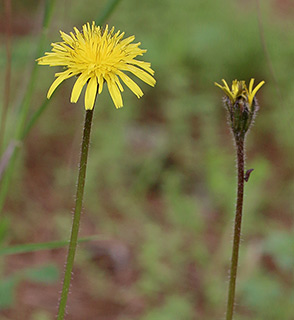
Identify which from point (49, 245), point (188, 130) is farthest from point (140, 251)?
point (49, 245)

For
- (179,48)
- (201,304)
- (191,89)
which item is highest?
(179,48)

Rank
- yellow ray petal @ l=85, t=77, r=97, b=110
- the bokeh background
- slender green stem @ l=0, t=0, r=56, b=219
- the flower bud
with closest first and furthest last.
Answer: yellow ray petal @ l=85, t=77, r=97, b=110 → the flower bud → slender green stem @ l=0, t=0, r=56, b=219 → the bokeh background

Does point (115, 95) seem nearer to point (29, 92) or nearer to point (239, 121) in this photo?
point (239, 121)

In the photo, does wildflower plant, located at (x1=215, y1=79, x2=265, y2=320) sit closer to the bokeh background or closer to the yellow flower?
the yellow flower

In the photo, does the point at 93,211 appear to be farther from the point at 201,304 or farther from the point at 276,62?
the point at 276,62

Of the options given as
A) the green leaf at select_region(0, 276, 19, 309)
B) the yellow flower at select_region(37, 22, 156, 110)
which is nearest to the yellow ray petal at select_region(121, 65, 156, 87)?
the yellow flower at select_region(37, 22, 156, 110)

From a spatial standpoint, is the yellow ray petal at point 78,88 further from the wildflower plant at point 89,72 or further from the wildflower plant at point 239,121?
the wildflower plant at point 239,121

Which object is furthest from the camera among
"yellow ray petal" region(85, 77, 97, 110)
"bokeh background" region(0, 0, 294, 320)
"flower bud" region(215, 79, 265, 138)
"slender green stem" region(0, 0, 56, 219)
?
"bokeh background" region(0, 0, 294, 320)
